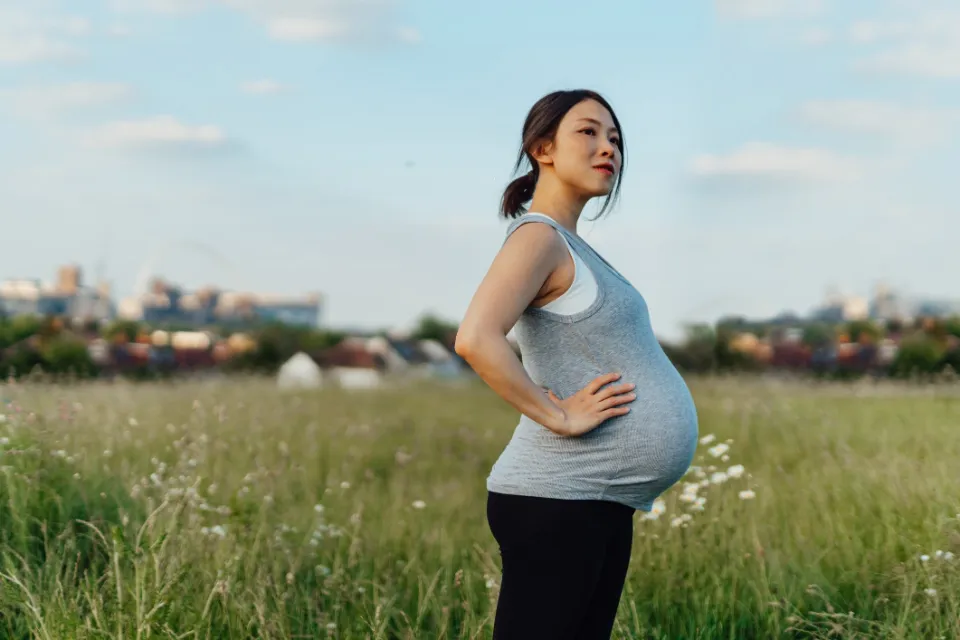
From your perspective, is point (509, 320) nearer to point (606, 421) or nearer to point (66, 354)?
point (606, 421)

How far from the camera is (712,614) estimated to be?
4438 millimetres

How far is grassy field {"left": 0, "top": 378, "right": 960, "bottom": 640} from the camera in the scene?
13.3 ft

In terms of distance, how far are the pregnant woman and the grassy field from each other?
129 cm

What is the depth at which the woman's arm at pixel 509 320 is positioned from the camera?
2436 millimetres

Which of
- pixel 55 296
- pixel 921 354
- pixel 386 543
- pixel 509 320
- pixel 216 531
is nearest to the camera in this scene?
pixel 509 320

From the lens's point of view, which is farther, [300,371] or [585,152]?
[300,371]

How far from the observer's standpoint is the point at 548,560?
2.51 metres

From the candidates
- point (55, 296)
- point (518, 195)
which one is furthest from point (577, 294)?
point (55, 296)

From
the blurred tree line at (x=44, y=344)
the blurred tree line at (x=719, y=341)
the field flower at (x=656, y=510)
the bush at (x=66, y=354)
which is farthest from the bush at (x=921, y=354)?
the blurred tree line at (x=44, y=344)

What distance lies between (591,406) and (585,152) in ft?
2.34

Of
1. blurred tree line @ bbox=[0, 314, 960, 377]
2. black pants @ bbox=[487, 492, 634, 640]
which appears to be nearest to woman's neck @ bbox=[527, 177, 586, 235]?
black pants @ bbox=[487, 492, 634, 640]

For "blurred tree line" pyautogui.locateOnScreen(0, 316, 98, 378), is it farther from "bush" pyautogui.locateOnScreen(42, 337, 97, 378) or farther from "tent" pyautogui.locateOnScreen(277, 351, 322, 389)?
"tent" pyautogui.locateOnScreen(277, 351, 322, 389)

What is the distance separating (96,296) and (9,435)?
3368cm

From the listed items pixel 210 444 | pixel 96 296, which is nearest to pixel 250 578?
pixel 210 444
